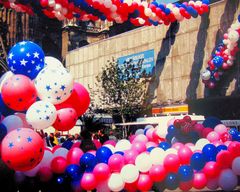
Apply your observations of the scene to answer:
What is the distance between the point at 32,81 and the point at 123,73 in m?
19.7

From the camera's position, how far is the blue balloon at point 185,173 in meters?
A: 8.85

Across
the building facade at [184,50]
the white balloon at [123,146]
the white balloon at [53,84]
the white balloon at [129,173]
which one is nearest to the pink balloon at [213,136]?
the white balloon at [123,146]

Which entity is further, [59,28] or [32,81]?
[59,28]

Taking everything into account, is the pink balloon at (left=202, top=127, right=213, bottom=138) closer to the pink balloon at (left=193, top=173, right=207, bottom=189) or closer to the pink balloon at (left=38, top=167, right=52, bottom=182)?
the pink balloon at (left=193, top=173, right=207, bottom=189)

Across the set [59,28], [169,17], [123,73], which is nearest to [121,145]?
[169,17]

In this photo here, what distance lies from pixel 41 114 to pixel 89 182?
1926mm

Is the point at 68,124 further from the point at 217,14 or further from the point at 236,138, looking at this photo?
the point at 217,14

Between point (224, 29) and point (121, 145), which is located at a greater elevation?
point (224, 29)

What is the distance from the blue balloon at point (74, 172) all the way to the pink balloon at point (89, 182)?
0.72 feet

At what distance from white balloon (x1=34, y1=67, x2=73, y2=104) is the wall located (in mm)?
15879

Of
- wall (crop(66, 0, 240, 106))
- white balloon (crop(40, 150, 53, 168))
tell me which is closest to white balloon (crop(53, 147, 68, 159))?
white balloon (crop(40, 150, 53, 168))

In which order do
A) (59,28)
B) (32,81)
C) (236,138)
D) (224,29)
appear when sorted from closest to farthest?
(32,81)
(236,138)
(224,29)
(59,28)

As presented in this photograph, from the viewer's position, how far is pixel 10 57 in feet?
28.8

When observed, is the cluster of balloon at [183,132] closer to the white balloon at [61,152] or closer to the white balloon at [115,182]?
the white balloon at [115,182]
